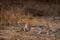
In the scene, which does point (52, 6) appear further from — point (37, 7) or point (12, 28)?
point (12, 28)

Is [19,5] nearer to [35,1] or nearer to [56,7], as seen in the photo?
[35,1]

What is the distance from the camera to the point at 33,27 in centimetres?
145

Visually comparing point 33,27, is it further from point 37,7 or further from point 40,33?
point 37,7

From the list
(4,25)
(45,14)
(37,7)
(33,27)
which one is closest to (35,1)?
(37,7)

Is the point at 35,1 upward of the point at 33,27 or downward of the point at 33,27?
upward

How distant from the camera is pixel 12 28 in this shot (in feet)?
4.73

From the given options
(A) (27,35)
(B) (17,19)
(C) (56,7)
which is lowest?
(A) (27,35)

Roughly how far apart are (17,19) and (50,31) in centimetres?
37

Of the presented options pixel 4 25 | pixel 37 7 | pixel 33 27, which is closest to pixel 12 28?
pixel 4 25

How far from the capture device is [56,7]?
1486 mm

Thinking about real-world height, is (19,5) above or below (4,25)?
above

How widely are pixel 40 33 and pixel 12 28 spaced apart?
299 mm

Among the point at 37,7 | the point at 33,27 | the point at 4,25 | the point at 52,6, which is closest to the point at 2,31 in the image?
the point at 4,25

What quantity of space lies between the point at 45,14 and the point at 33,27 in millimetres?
193
